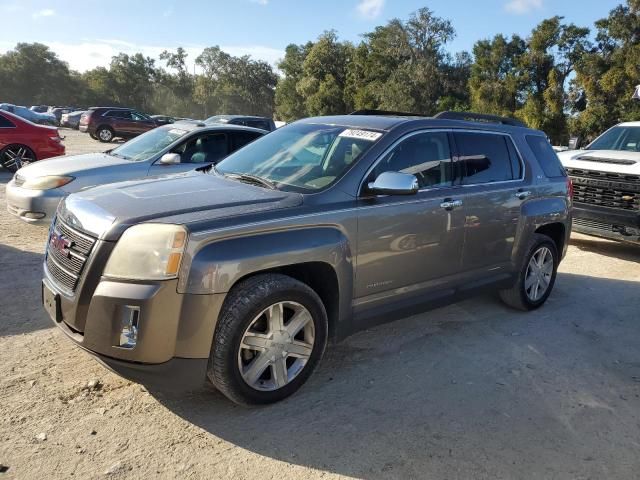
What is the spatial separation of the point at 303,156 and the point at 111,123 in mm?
24132

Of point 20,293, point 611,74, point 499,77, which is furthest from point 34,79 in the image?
point 20,293

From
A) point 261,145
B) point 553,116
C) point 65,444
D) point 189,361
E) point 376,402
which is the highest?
point 553,116

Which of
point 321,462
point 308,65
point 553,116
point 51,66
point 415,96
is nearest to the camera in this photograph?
point 321,462

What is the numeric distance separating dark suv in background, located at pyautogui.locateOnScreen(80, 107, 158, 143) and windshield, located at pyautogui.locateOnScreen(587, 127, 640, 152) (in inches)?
836

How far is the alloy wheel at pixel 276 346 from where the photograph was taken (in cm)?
322

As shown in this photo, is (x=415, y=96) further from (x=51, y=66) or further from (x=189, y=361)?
(x=51, y=66)

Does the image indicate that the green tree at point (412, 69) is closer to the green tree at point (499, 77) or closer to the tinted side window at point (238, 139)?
the green tree at point (499, 77)

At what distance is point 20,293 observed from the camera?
4.93m

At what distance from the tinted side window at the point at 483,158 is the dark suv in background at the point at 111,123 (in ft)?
76.0

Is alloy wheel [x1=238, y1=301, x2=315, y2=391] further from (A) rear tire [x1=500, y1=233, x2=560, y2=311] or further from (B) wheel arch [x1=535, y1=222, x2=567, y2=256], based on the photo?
(B) wheel arch [x1=535, y1=222, x2=567, y2=256]

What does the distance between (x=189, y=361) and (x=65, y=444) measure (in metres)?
0.78

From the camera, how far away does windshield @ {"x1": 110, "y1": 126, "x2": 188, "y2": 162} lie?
7.51 metres

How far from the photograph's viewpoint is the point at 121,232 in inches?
117

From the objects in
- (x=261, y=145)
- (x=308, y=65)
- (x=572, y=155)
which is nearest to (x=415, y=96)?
(x=308, y=65)
